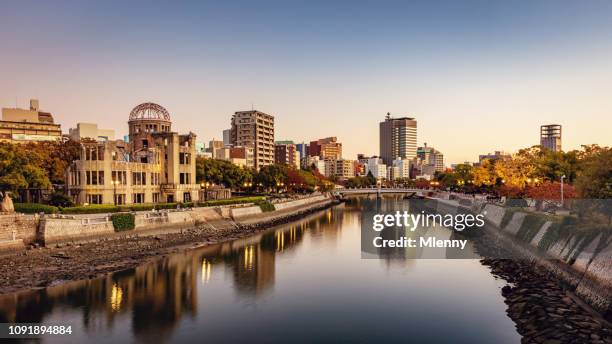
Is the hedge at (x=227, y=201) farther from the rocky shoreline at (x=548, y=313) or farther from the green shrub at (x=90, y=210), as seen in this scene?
the rocky shoreline at (x=548, y=313)

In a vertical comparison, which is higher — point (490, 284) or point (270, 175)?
point (270, 175)

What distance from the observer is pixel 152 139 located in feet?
270

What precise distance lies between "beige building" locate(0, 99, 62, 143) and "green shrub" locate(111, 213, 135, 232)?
98.9 metres

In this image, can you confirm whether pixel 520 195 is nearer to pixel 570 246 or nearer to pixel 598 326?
pixel 570 246

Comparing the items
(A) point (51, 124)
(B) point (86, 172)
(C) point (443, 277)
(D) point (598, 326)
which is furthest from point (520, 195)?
(A) point (51, 124)

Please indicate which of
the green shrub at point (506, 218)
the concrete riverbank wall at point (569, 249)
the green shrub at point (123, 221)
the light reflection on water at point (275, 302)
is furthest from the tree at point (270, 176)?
the concrete riverbank wall at point (569, 249)

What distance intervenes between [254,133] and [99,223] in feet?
422

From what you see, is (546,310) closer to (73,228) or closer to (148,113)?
(73,228)

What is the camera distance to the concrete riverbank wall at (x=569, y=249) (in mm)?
28094

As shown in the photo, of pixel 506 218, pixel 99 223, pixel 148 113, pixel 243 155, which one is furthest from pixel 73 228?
pixel 243 155

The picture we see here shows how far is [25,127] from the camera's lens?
135875 mm

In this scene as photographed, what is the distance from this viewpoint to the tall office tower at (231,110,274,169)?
17625 cm

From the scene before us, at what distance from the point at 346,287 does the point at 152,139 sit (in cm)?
5747

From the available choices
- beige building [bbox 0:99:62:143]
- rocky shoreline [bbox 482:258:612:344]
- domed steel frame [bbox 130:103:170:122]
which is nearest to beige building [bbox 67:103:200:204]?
domed steel frame [bbox 130:103:170:122]
